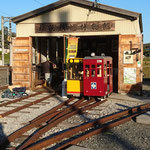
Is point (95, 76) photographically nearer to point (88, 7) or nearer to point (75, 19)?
point (75, 19)

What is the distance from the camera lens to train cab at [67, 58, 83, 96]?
12.2 metres

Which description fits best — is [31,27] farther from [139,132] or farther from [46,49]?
[139,132]

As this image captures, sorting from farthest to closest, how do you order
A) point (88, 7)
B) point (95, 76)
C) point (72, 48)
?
point (88, 7)
point (72, 48)
point (95, 76)

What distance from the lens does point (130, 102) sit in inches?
462

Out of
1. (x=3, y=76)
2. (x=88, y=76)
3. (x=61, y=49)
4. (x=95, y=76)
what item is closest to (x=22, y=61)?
(x=3, y=76)

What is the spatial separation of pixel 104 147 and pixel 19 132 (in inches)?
89.8

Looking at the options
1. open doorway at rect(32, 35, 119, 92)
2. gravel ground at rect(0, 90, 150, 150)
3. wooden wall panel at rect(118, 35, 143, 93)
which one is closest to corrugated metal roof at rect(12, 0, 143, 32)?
wooden wall panel at rect(118, 35, 143, 93)

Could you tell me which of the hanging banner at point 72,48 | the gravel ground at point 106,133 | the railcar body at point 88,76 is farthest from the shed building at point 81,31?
the gravel ground at point 106,133

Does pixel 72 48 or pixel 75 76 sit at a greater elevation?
pixel 72 48

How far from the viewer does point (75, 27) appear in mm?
15086

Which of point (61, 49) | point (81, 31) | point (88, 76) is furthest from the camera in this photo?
point (61, 49)

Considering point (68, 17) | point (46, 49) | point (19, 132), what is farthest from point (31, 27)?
point (19, 132)

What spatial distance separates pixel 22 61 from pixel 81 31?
4747 millimetres

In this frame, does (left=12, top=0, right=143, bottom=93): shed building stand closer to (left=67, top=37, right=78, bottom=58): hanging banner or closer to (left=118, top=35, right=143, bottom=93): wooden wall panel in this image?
(left=118, top=35, right=143, bottom=93): wooden wall panel
